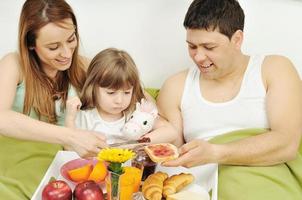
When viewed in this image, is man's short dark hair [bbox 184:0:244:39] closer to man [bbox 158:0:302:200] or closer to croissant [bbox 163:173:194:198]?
man [bbox 158:0:302:200]

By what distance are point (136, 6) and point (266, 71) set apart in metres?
0.65

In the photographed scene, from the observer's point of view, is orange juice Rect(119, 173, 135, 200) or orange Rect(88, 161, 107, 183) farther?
orange Rect(88, 161, 107, 183)

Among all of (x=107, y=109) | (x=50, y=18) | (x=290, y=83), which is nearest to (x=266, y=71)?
(x=290, y=83)

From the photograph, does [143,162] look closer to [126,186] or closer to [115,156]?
[126,186]

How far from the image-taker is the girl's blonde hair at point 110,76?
1.88 metres

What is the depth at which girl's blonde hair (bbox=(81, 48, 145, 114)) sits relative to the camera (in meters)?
1.88

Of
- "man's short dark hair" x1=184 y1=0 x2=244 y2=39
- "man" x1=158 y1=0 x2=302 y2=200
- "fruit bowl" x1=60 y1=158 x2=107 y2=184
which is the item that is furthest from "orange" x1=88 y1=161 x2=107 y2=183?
"man's short dark hair" x1=184 y1=0 x2=244 y2=39

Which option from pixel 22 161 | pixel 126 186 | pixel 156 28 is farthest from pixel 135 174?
pixel 156 28

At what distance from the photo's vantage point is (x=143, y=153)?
66.7 inches

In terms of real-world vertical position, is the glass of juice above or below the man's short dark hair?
below

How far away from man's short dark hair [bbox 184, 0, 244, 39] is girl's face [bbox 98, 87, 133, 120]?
32 cm

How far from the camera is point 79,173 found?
5.44 ft

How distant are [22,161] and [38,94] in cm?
25

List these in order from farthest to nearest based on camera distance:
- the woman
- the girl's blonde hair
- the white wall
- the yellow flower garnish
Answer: the white wall < the girl's blonde hair < the woman < the yellow flower garnish
